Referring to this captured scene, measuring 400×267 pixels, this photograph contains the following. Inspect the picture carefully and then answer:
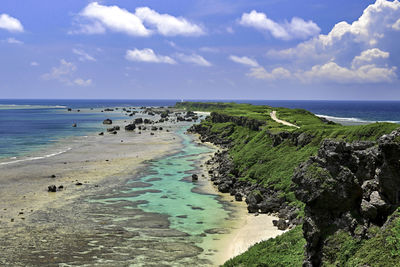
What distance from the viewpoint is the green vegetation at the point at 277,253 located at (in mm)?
29766

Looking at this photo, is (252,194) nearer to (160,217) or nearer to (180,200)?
(180,200)

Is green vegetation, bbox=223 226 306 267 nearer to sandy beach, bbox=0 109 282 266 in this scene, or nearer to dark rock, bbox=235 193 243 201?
sandy beach, bbox=0 109 282 266

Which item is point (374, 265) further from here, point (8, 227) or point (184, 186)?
point (184, 186)

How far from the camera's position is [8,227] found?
44.1m

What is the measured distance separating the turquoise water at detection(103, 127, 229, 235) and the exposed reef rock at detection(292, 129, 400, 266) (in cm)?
2178

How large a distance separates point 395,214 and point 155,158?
8133cm

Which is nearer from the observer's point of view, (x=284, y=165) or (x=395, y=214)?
(x=395, y=214)

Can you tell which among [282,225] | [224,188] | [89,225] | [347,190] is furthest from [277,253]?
[224,188]

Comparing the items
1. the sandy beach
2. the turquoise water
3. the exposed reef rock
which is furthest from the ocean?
the exposed reef rock

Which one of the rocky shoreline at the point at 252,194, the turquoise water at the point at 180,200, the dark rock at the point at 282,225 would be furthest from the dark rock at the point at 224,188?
the dark rock at the point at 282,225

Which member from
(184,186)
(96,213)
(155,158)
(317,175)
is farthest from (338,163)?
(155,158)

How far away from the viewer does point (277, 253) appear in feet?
103

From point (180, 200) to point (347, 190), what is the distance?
38.0 meters

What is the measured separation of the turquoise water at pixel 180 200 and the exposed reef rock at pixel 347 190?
21.8 metres
